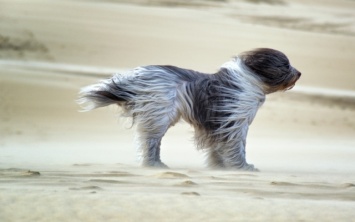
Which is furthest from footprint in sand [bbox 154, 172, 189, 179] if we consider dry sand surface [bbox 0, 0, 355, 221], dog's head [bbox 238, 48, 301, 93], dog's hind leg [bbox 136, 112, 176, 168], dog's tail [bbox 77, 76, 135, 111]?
dog's head [bbox 238, 48, 301, 93]

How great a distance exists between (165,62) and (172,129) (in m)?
3.86

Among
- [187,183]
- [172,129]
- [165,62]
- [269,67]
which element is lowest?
[187,183]

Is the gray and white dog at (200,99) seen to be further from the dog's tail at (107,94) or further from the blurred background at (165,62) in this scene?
the blurred background at (165,62)

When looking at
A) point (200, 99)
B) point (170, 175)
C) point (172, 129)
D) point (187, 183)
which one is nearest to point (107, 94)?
point (200, 99)

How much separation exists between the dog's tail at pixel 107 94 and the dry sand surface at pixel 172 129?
470 mm

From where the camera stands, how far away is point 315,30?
63.9 feet

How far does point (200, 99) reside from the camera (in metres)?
7.25

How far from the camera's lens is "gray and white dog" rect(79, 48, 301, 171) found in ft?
23.5

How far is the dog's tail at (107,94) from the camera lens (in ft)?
23.7

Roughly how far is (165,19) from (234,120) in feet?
40.1

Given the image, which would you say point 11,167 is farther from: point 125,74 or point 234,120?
point 234,120

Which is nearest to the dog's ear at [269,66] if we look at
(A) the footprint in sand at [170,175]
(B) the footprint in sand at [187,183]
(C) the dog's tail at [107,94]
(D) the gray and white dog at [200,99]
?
(D) the gray and white dog at [200,99]

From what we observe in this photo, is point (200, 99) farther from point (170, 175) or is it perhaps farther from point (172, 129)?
point (172, 129)

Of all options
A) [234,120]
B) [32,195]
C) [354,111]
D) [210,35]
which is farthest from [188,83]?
[210,35]
